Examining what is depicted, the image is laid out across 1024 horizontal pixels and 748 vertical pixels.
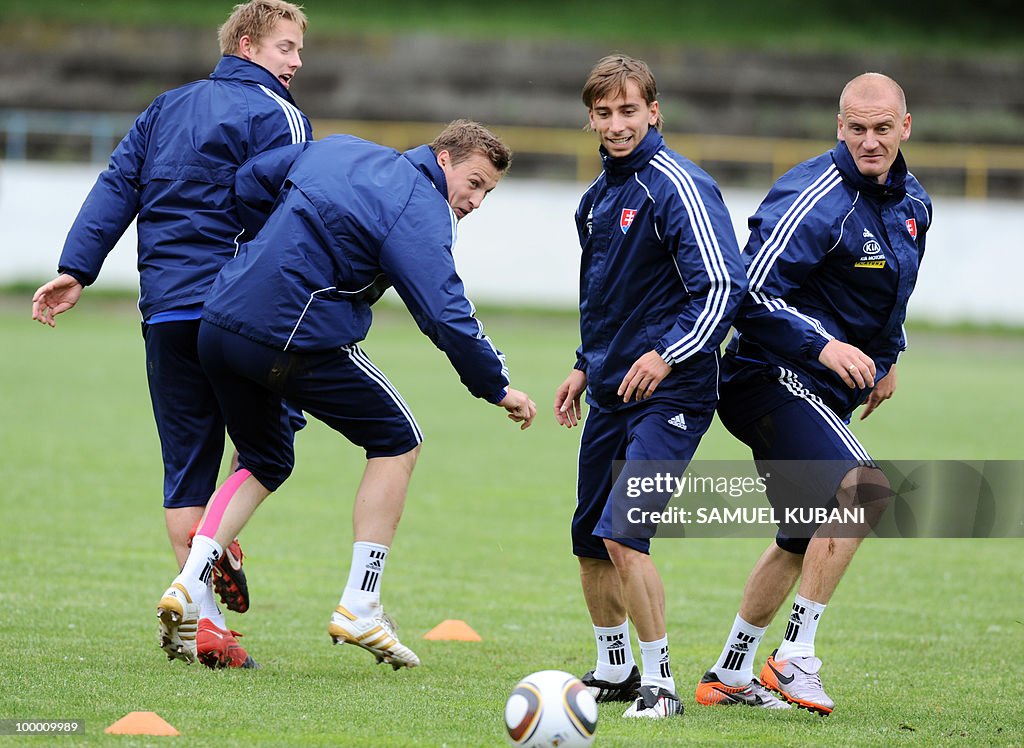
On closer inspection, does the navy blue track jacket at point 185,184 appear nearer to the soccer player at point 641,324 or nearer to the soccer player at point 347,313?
the soccer player at point 347,313

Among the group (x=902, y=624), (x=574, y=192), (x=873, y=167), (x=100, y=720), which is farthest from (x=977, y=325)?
(x=100, y=720)

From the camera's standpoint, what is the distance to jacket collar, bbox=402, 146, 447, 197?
19.4ft

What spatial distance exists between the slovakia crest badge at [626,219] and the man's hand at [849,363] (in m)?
0.89

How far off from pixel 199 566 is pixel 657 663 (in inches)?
74.7

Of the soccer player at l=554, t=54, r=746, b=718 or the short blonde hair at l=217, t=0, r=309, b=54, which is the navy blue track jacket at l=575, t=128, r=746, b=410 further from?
the short blonde hair at l=217, t=0, r=309, b=54

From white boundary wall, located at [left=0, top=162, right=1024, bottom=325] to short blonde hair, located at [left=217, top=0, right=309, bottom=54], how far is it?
69.2 ft

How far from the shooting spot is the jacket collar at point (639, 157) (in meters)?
5.64

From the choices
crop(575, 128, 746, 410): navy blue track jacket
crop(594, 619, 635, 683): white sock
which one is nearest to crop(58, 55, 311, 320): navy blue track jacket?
crop(575, 128, 746, 410): navy blue track jacket

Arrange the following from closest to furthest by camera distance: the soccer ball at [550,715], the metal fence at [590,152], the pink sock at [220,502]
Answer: the soccer ball at [550,715]
the pink sock at [220,502]
the metal fence at [590,152]

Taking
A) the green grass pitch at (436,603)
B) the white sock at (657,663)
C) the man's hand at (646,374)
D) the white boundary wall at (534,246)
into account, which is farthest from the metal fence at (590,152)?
the white sock at (657,663)

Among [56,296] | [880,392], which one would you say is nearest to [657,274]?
[880,392]

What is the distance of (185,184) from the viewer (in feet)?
20.4

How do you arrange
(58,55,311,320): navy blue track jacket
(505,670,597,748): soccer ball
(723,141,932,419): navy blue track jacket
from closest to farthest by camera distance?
1. (505,670,597,748): soccer ball
2. (723,141,932,419): navy blue track jacket
3. (58,55,311,320): navy blue track jacket

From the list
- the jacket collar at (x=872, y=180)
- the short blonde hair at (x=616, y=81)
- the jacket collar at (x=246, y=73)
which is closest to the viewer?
the short blonde hair at (x=616, y=81)
